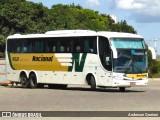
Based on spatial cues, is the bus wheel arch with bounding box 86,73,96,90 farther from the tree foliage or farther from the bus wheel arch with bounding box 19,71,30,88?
the tree foliage

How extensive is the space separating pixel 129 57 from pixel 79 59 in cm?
307

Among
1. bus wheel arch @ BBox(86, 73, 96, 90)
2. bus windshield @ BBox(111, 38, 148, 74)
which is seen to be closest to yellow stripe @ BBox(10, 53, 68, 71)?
bus wheel arch @ BBox(86, 73, 96, 90)

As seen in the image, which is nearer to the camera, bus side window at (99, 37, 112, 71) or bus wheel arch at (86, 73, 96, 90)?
bus side window at (99, 37, 112, 71)

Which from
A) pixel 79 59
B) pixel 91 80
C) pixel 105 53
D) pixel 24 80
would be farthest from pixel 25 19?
pixel 105 53

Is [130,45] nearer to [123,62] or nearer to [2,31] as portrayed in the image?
[123,62]

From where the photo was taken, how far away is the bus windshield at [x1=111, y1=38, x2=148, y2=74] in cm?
3072

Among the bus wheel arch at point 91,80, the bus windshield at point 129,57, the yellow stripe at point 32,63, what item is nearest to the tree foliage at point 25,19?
the yellow stripe at point 32,63

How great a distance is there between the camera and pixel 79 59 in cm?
3253

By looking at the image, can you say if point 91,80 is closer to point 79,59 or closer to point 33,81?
point 79,59

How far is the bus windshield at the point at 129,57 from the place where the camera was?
30.7m

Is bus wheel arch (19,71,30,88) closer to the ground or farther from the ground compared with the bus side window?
closer to the ground

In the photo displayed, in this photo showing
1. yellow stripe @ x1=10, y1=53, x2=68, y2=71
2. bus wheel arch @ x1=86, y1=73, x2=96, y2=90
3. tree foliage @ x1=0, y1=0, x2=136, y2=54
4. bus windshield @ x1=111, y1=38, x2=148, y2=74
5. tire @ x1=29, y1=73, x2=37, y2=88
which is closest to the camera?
bus windshield @ x1=111, y1=38, x2=148, y2=74

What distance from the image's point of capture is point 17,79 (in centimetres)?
3725

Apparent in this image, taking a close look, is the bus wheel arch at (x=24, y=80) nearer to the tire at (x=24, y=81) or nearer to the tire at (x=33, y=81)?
the tire at (x=24, y=81)
